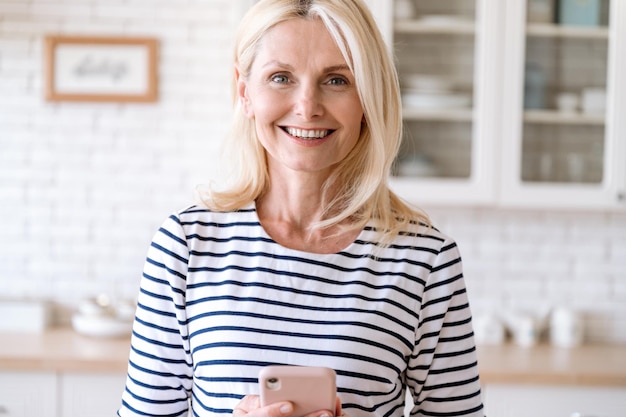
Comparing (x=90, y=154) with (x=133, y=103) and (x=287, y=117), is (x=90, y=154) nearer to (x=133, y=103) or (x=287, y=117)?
(x=133, y=103)

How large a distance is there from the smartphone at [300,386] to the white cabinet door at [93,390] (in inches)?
59.7

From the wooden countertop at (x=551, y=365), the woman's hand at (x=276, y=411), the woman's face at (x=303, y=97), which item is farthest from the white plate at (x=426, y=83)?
the woman's hand at (x=276, y=411)

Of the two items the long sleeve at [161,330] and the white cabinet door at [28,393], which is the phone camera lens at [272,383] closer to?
the long sleeve at [161,330]

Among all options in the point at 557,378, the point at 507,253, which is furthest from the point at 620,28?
→ the point at 557,378

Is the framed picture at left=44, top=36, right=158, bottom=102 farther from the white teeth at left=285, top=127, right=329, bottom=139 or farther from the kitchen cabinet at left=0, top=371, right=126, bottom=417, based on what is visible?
the white teeth at left=285, top=127, right=329, bottom=139

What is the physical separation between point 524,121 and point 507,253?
0.56m

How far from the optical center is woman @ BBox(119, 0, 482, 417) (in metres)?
1.34

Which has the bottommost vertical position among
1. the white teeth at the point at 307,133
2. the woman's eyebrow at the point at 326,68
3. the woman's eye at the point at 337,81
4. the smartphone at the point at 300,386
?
the smartphone at the point at 300,386

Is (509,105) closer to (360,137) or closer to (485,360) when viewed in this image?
(485,360)

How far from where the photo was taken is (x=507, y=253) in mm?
3172

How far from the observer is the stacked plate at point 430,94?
2.89 m

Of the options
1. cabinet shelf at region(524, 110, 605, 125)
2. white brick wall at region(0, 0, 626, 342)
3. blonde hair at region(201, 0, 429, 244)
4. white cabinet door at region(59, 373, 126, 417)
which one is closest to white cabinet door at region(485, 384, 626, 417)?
white brick wall at region(0, 0, 626, 342)

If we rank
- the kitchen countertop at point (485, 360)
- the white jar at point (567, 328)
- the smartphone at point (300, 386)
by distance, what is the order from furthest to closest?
1. the white jar at point (567, 328)
2. the kitchen countertop at point (485, 360)
3. the smartphone at point (300, 386)

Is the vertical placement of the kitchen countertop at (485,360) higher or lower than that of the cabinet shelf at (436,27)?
lower
